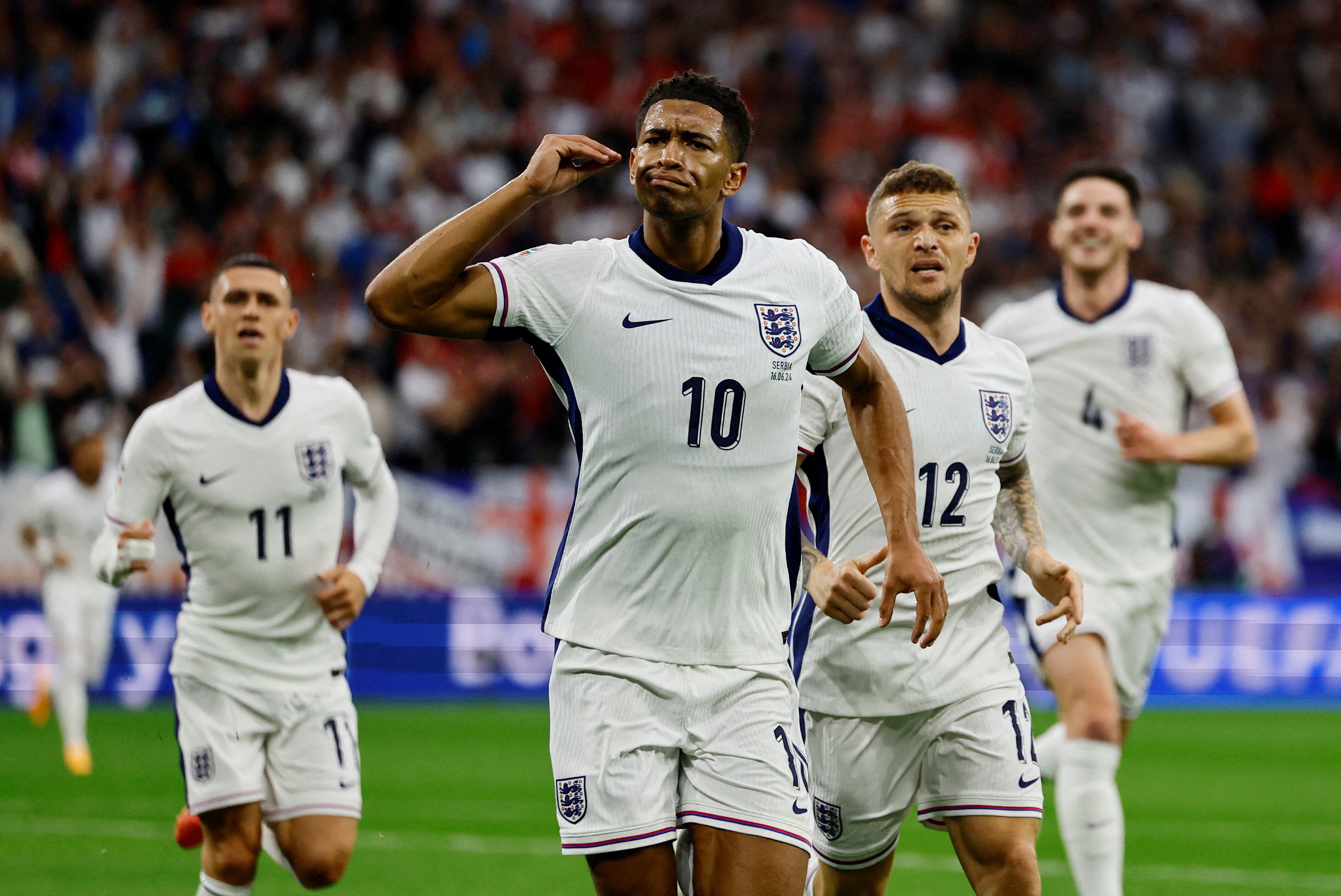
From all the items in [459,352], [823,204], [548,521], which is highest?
[823,204]

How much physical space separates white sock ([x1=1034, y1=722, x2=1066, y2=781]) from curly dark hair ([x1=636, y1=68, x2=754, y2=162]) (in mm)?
3214

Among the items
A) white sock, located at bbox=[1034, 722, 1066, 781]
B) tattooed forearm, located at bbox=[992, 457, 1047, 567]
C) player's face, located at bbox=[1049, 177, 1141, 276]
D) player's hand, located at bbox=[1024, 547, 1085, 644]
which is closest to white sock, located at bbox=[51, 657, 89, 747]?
white sock, located at bbox=[1034, 722, 1066, 781]

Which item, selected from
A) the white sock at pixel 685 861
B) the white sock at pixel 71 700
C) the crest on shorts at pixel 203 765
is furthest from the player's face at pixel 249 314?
the white sock at pixel 71 700

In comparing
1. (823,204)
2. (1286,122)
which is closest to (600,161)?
(823,204)

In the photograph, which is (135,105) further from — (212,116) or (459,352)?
(459,352)

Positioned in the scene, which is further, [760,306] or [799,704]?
[799,704]

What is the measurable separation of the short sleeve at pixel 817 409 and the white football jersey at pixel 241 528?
7.24 feet

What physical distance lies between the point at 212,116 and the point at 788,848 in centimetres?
1643

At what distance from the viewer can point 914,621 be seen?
5230mm

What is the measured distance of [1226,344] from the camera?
744cm

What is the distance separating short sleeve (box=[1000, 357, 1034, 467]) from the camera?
218 inches

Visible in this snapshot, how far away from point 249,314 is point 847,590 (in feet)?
10.4

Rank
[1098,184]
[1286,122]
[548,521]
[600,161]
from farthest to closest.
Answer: [1286,122] < [548,521] < [1098,184] < [600,161]

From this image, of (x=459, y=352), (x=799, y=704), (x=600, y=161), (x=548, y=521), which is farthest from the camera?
(x=459, y=352)
